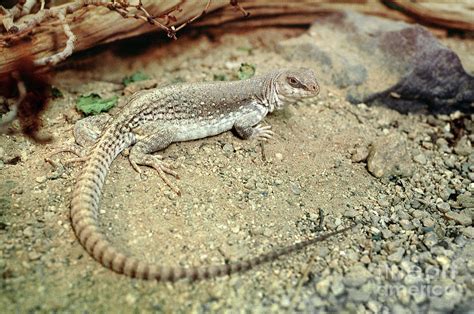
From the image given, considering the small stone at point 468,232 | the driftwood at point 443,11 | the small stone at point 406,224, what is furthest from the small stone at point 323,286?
the driftwood at point 443,11

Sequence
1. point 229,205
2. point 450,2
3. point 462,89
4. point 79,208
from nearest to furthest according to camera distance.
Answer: point 79,208
point 229,205
point 462,89
point 450,2

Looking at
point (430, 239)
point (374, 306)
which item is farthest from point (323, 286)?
point (430, 239)

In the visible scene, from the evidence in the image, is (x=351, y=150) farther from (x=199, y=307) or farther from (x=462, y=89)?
(x=199, y=307)

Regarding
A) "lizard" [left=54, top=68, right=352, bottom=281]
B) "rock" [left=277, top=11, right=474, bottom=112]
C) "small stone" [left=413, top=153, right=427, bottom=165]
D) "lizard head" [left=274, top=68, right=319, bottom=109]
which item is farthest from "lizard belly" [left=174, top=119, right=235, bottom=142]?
"small stone" [left=413, top=153, right=427, bottom=165]

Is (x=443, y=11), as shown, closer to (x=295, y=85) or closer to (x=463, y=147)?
(x=463, y=147)

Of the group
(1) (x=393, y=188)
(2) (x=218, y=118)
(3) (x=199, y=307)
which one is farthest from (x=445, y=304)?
(2) (x=218, y=118)

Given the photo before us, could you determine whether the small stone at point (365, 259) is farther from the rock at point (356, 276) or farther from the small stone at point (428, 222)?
the small stone at point (428, 222)
